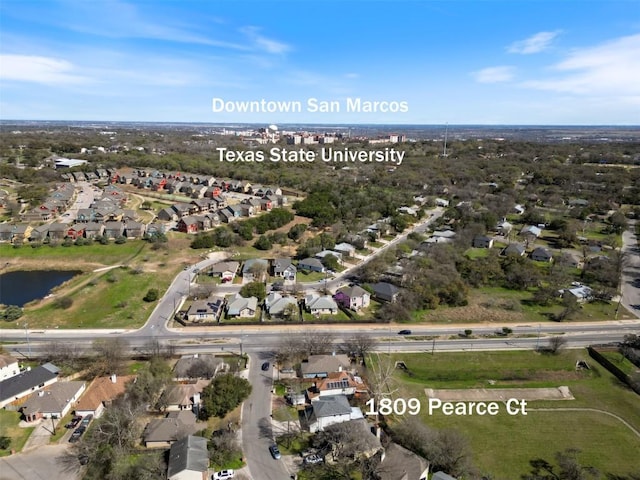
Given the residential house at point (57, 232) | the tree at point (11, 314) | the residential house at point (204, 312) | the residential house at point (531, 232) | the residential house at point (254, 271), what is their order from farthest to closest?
the residential house at point (531, 232), the residential house at point (57, 232), the residential house at point (254, 271), the residential house at point (204, 312), the tree at point (11, 314)

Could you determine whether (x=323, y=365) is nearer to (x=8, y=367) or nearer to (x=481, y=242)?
(x=8, y=367)

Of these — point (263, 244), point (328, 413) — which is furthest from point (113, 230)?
point (328, 413)

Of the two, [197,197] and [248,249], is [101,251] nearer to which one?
[248,249]

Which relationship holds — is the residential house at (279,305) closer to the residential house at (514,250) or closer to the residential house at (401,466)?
the residential house at (401,466)

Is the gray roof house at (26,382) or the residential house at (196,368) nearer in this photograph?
the gray roof house at (26,382)

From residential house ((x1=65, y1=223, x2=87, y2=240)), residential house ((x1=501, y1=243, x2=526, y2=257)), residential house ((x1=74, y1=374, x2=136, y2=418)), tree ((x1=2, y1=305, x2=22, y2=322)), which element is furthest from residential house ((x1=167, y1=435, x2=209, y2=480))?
residential house ((x1=65, y1=223, x2=87, y2=240))

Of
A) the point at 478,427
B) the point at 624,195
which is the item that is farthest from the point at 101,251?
the point at 624,195

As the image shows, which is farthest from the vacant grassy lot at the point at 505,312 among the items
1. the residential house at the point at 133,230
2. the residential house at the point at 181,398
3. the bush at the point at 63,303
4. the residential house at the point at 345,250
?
the residential house at the point at 133,230

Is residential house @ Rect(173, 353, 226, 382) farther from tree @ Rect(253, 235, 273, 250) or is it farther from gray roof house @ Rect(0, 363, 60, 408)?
tree @ Rect(253, 235, 273, 250)
